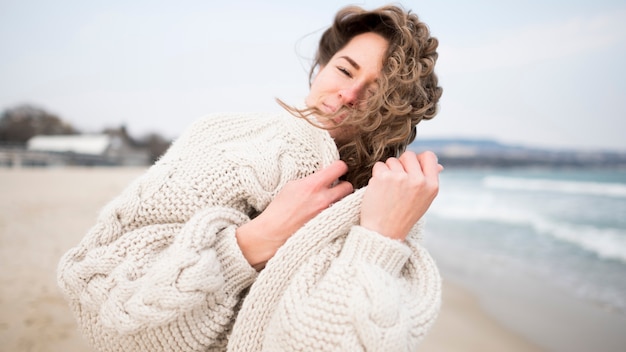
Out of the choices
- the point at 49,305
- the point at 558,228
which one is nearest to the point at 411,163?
the point at 49,305

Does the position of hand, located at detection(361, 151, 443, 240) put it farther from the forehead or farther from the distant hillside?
the distant hillside

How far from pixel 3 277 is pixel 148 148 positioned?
38921 millimetres

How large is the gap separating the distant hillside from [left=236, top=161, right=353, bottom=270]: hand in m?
35.3

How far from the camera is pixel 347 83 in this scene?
1.47 meters

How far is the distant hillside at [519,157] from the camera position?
35969 millimetres

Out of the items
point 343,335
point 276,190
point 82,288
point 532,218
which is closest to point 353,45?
point 276,190

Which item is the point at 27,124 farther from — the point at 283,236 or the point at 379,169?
the point at 379,169

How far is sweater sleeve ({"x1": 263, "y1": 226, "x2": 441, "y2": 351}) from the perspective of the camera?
0.92 m

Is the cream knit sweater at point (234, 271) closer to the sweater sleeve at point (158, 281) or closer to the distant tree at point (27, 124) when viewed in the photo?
the sweater sleeve at point (158, 281)

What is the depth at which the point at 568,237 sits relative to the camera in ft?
31.2

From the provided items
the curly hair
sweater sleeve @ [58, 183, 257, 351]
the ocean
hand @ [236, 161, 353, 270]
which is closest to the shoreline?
the ocean

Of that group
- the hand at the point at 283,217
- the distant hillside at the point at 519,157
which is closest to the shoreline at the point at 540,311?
the hand at the point at 283,217

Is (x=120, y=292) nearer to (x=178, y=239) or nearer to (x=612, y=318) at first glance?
(x=178, y=239)

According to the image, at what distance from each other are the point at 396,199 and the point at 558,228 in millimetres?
11907
